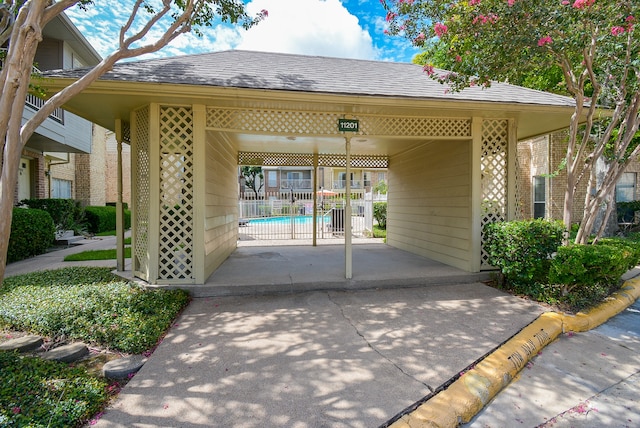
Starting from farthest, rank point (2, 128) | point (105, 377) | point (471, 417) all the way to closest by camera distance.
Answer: point (105, 377) → point (2, 128) → point (471, 417)

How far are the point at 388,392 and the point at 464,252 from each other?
174 inches

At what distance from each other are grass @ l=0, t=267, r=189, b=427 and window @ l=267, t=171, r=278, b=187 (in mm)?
34584

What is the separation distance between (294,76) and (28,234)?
7.46 metres

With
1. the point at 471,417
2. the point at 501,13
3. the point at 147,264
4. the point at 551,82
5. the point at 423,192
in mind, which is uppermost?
the point at 551,82

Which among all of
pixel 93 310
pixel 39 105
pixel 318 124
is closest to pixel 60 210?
pixel 39 105

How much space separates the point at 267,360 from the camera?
10.4 feet

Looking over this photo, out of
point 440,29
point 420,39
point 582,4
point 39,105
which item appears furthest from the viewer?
point 39,105

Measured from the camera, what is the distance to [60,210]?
1080 centimetres

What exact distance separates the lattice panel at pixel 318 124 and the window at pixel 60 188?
40.2 feet

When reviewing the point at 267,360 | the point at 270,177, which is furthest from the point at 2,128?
the point at 270,177

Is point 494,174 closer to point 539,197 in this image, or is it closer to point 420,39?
point 420,39

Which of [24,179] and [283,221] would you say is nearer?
[24,179]

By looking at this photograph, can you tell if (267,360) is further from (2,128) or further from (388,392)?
(2,128)

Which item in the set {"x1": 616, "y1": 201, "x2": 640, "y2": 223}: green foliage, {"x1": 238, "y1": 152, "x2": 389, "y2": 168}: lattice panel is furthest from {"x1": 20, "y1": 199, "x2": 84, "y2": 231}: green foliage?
{"x1": 616, "y1": 201, "x2": 640, "y2": 223}: green foliage
